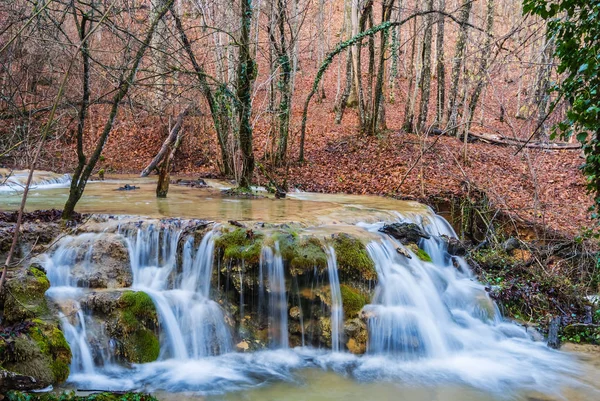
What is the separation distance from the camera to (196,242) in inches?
281

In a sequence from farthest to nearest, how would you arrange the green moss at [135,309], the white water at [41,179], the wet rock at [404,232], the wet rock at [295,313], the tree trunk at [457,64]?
the tree trunk at [457,64], the white water at [41,179], the wet rock at [404,232], the wet rock at [295,313], the green moss at [135,309]

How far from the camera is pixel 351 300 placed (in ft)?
21.9

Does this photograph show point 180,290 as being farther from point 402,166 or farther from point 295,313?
point 402,166

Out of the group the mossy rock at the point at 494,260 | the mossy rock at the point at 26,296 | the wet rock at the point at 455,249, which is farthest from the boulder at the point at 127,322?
the mossy rock at the point at 494,260

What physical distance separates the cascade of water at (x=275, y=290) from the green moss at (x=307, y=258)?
0.21m

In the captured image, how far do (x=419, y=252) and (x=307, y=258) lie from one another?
8.10ft

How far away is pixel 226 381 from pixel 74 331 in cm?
195

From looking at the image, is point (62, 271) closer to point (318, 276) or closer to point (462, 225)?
point (318, 276)

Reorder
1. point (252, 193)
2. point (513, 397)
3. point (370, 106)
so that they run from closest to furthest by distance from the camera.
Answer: point (513, 397)
point (252, 193)
point (370, 106)

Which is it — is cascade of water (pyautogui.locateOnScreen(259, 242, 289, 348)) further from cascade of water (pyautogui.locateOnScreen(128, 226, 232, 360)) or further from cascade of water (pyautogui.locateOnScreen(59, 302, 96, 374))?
cascade of water (pyautogui.locateOnScreen(59, 302, 96, 374))

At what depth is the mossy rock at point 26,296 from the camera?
529cm

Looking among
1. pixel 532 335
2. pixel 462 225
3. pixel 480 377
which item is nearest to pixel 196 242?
pixel 480 377

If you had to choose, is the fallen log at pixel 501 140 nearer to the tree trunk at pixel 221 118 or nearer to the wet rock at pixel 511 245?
the wet rock at pixel 511 245

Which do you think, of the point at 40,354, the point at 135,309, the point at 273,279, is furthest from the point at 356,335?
the point at 40,354
